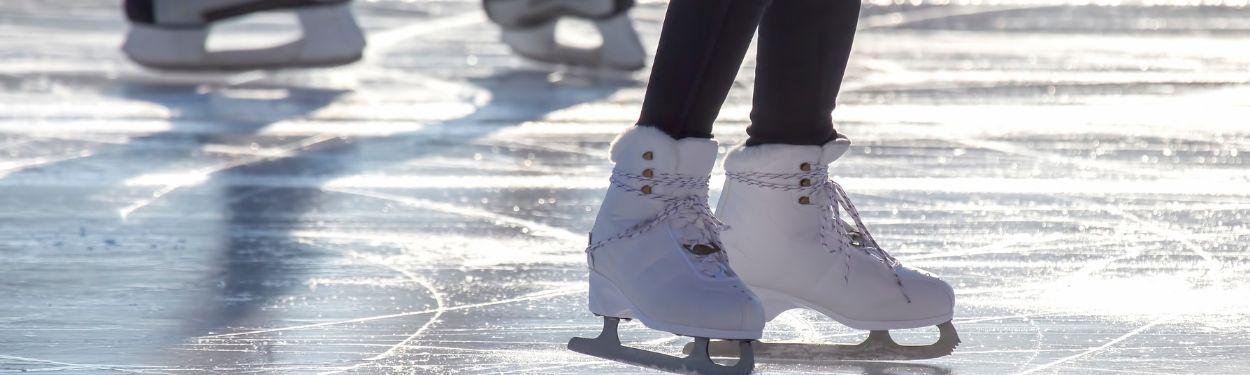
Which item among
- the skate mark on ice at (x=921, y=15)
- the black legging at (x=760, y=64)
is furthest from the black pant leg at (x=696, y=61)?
the skate mark on ice at (x=921, y=15)

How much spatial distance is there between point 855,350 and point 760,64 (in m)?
0.31

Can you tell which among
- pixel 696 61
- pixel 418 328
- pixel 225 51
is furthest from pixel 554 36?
pixel 696 61

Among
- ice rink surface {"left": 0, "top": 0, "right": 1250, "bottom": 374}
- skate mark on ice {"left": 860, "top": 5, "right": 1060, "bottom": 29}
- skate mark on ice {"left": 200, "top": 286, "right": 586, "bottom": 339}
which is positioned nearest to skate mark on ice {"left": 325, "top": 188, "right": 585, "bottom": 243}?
ice rink surface {"left": 0, "top": 0, "right": 1250, "bottom": 374}

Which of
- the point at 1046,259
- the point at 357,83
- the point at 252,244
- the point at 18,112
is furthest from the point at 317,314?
the point at 357,83

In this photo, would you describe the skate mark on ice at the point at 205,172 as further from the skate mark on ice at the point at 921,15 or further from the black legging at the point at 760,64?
the skate mark on ice at the point at 921,15

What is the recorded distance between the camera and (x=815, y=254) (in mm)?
1807

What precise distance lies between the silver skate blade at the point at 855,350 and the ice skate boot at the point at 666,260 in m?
0.10

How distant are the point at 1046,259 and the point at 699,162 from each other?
33.5 inches

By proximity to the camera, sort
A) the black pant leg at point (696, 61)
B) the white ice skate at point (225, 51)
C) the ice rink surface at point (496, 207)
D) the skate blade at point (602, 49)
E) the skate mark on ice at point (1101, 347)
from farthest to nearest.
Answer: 1. the skate blade at point (602, 49)
2. the white ice skate at point (225, 51)
3. the ice rink surface at point (496, 207)
4. the skate mark on ice at point (1101, 347)
5. the black pant leg at point (696, 61)

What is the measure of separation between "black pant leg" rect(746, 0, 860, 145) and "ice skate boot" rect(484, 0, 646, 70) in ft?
11.2

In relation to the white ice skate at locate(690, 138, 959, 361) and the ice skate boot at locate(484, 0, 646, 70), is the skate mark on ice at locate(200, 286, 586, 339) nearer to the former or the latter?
the white ice skate at locate(690, 138, 959, 361)

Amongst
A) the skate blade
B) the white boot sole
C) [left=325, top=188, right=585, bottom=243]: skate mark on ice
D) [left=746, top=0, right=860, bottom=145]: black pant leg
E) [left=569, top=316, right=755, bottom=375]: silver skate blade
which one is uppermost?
[left=746, top=0, right=860, bottom=145]: black pant leg

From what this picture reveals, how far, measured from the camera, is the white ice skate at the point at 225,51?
5051 millimetres

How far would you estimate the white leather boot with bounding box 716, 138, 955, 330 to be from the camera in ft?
5.88
